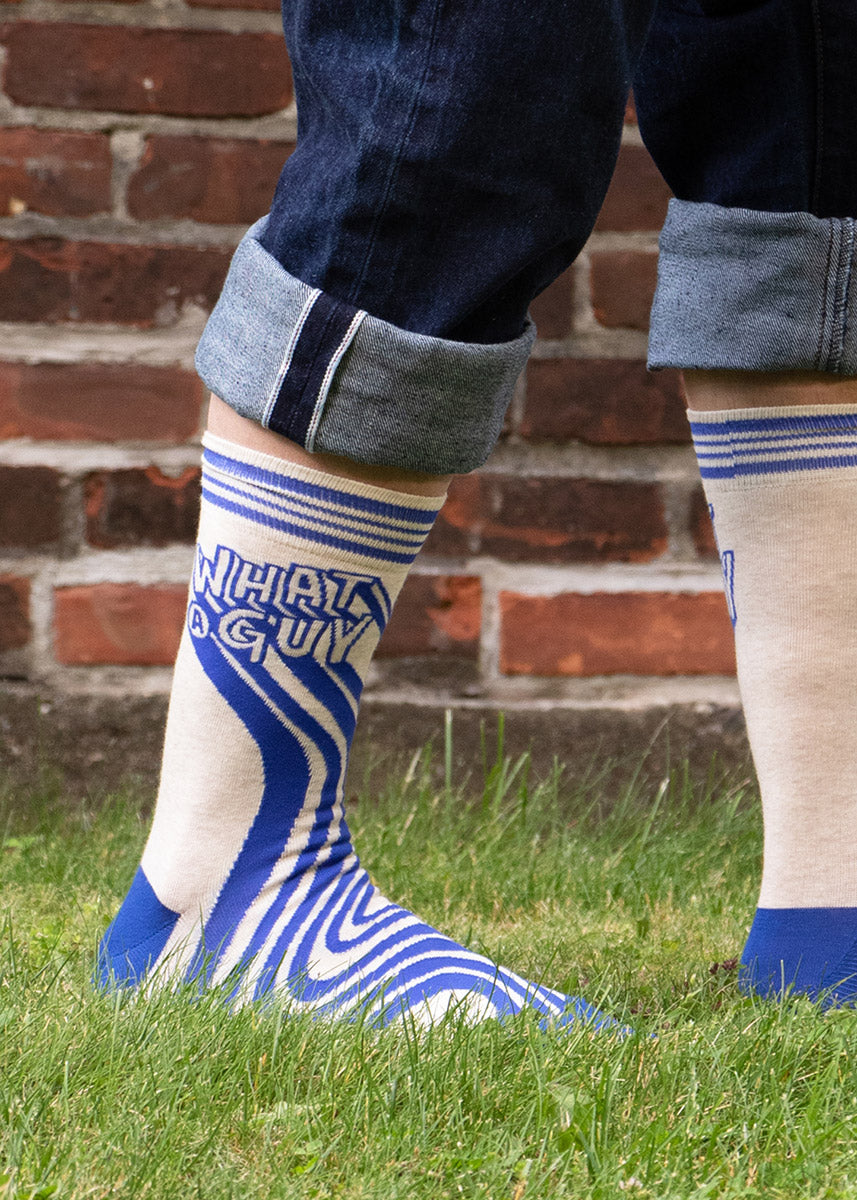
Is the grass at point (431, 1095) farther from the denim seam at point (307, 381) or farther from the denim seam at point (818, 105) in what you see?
the denim seam at point (818, 105)

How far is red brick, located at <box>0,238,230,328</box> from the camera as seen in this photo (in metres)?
1.34

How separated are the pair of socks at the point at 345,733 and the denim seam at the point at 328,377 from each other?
4 centimetres

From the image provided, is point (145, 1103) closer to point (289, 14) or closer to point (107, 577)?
point (289, 14)

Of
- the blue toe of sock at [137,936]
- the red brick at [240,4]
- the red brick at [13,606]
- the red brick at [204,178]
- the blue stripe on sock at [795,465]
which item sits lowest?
the blue toe of sock at [137,936]

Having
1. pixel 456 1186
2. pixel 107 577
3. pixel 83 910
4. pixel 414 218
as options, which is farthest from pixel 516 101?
pixel 107 577

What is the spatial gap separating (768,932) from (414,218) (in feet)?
1.78

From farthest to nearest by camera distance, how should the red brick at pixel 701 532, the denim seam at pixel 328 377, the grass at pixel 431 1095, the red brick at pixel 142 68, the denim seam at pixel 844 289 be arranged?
the red brick at pixel 701 532 → the red brick at pixel 142 68 → the denim seam at pixel 844 289 → the denim seam at pixel 328 377 → the grass at pixel 431 1095

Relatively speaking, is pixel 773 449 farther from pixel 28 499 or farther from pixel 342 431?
pixel 28 499

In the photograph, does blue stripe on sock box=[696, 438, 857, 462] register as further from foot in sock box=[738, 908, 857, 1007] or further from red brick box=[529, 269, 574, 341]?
red brick box=[529, 269, 574, 341]

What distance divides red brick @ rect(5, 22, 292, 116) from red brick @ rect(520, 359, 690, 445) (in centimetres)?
43

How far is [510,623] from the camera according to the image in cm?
140

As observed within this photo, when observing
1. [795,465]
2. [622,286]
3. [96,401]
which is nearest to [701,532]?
[622,286]

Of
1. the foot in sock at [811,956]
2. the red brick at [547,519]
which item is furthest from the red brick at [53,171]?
the foot in sock at [811,956]

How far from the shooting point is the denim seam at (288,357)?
71 cm
